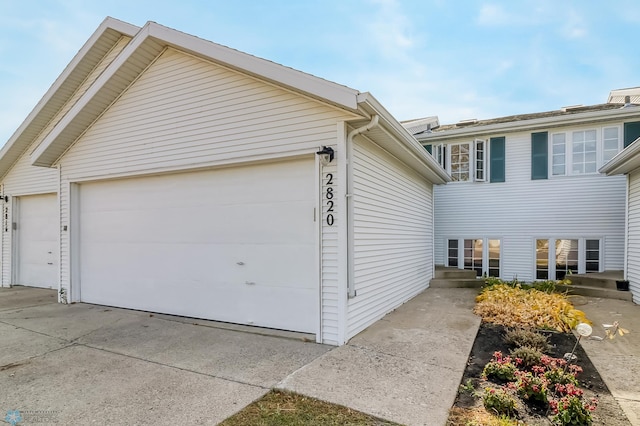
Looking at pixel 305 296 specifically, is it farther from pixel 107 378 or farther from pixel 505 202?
pixel 505 202

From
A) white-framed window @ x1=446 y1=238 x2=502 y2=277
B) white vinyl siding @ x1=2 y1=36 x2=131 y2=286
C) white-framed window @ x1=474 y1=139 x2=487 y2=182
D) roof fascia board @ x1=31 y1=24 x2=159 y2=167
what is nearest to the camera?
roof fascia board @ x1=31 y1=24 x2=159 y2=167

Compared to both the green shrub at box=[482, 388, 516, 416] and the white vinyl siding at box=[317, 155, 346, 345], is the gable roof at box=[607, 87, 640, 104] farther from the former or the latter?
the green shrub at box=[482, 388, 516, 416]

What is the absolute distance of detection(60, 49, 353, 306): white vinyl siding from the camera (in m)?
4.84

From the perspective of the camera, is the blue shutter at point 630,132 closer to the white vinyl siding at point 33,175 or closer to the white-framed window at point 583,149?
the white-framed window at point 583,149

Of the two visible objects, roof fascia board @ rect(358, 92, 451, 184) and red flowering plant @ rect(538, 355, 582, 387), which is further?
roof fascia board @ rect(358, 92, 451, 184)

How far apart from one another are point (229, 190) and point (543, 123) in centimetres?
865

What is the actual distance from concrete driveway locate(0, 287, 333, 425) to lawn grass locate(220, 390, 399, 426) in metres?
0.14

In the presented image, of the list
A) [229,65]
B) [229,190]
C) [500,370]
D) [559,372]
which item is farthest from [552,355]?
[229,65]

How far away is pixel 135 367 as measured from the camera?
3770 millimetres

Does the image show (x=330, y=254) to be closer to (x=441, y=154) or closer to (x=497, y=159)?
(x=441, y=154)

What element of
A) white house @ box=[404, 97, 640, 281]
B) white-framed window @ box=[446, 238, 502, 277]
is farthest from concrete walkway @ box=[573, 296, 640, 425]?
white-framed window @ box=[446, 238, 502, 277]

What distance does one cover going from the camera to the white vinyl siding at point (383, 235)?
4.94 metres

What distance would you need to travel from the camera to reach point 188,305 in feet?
19.5

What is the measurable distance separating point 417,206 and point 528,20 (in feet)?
16.4
